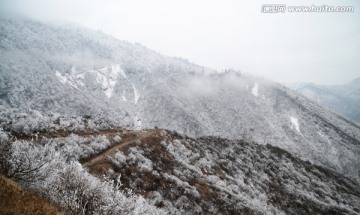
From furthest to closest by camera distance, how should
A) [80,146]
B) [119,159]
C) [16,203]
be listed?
[119,159] → [80,146] → [16,203]

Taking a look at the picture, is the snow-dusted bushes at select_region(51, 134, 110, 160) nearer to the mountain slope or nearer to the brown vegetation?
the mountain slope

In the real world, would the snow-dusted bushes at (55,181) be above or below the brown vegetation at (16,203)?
below

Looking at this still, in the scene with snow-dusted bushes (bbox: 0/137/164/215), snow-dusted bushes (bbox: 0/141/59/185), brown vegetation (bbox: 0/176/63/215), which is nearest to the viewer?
brown vegetation (bbox: 0/176/63/215)

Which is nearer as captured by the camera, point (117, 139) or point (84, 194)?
point (84, 194)

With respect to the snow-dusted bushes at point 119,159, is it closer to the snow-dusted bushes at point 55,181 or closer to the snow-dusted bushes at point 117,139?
the snow-dusted bushes at point 117,139

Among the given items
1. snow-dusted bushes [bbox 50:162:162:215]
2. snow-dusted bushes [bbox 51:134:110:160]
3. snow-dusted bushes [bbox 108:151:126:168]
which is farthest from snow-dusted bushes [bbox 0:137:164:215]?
snow-dusted bushes [bbox 108:151:126:168]

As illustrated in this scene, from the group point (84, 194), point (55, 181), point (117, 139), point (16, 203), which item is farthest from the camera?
point (117, 139)

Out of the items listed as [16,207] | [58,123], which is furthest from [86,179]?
[58,123]

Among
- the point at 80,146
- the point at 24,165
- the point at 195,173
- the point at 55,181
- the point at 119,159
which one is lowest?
the point at 195,173

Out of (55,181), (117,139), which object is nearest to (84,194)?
(55,181)

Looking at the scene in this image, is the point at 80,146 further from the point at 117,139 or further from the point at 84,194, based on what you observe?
the point at 84,194

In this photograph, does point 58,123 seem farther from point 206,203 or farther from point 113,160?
point 206,203

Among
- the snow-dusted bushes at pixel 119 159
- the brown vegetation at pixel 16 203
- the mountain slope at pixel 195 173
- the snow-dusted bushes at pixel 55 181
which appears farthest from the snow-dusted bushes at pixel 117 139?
the brown vegetation at pixel 16 203

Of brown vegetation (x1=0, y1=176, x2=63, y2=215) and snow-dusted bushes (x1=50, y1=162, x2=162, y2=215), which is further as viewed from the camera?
snow-dusted bushes (x1=50, y1=162, x2=162, y2=215)
